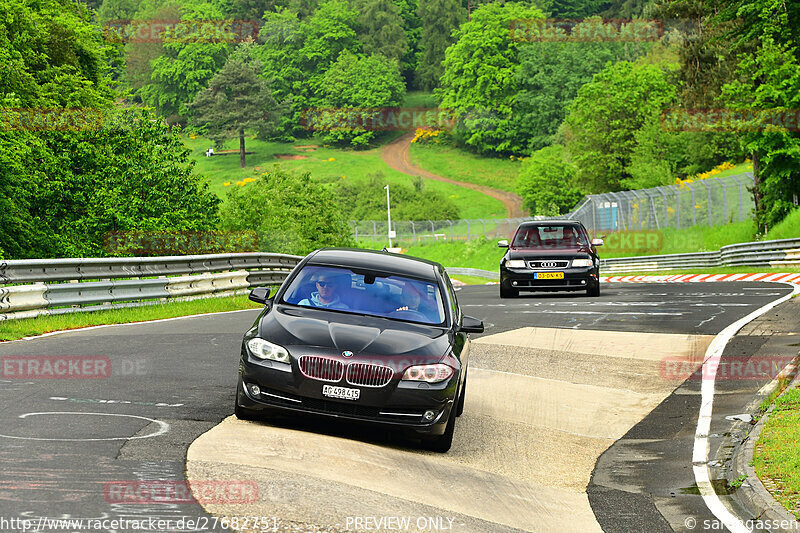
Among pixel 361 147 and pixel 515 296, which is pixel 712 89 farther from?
pixel 361 147

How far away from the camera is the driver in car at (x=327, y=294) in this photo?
9039mm

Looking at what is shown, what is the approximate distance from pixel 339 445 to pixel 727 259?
3461 centimetres

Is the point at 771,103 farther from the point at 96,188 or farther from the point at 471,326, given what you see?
the point at 471,326

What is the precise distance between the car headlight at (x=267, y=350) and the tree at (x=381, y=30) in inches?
7197

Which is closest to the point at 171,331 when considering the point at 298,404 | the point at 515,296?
the point at 298,404

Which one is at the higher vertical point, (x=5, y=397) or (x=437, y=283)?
(x=437, y=283)

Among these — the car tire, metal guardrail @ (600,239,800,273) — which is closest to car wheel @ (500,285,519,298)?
metal guardrail @ (600,239,800,273)

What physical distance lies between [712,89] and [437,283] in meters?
54.1

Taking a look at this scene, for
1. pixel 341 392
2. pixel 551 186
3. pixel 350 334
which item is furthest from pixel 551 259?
pixel 551 186

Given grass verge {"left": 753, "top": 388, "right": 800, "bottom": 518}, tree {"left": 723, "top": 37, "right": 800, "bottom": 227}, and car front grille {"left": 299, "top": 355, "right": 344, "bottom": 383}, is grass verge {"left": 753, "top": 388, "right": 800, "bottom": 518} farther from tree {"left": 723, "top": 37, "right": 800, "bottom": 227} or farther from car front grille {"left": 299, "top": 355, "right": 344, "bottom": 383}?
tree {"left": 723, "top": 37, "right": 800, "bottom": 227}

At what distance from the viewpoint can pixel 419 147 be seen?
516 feet

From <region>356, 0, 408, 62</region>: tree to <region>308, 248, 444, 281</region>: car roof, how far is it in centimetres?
18094

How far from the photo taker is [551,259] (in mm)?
23172

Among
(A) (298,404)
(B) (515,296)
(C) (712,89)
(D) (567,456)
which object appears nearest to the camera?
(A) (298,404)
